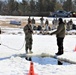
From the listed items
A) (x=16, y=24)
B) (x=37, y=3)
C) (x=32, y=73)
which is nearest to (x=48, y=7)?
(x=37, y=3)

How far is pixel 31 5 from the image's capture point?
82562 mm

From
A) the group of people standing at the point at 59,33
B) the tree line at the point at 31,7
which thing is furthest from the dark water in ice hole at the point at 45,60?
the tree line at the point at 31,7

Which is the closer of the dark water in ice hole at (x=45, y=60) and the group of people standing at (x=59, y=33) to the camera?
the dark water in ice hole at (x=45, y=60)

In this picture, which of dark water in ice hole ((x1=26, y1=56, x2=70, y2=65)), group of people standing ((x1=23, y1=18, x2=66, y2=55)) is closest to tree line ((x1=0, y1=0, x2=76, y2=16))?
group of people standing ((x1=23, y1=18, x2=66, y2=55))

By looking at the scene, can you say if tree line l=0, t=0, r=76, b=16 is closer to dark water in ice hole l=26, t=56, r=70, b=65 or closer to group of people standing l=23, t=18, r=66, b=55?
group of people standing l=23, t=18, r=66, b=55

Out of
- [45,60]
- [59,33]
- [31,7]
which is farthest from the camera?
[31,7]

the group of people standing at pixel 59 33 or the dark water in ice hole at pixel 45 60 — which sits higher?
the group of people standing at pixel 59 33

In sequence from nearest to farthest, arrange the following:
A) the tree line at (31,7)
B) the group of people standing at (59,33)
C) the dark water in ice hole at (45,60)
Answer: the dark water in ice hole at (45,60) < the group of people standing at (59,33) < the tree line at (31,7)

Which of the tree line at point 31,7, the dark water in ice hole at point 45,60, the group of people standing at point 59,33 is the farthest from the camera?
the tree line at point 31,7

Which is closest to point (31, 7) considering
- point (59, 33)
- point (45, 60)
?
point (59, 33)

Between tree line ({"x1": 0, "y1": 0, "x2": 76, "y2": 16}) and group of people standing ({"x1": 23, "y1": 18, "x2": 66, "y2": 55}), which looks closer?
group of people standing ({"x1": 23, "y1": 18, "x2": 66, "y2": 55})

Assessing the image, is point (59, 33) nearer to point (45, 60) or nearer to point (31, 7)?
point (45, 60)

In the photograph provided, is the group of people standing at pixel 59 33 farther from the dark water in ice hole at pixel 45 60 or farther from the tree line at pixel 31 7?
the tree line at pixel 31 7

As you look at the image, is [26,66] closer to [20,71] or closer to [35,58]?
[20,71]
